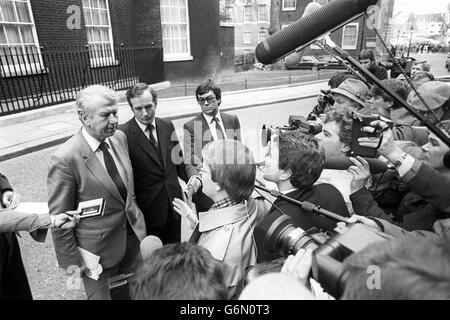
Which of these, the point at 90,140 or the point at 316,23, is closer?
the point at 316,23

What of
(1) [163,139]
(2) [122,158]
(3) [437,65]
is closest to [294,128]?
(1) [163,139]

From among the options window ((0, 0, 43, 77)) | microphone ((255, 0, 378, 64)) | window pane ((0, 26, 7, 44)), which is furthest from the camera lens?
window pane ((0, 26, 7, 44))

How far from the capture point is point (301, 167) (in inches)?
73.0

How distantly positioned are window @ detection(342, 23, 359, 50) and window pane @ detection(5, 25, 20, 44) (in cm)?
2756

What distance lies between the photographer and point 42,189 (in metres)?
5.12

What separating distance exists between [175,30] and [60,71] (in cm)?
664

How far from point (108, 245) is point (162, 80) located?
13847mm

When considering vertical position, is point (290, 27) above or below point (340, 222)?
above

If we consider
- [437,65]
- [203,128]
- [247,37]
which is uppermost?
[247,37]

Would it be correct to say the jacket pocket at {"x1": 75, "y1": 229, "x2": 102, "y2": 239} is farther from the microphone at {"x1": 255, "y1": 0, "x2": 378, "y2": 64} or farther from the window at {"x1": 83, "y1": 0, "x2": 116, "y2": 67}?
the window at {"x1": 83, "y1": 0, "x2": 116, "y2": 67}

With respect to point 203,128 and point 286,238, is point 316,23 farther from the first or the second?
point 203,128

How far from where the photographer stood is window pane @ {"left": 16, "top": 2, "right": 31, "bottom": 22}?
9.40 meters
